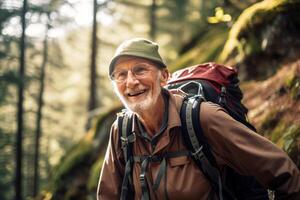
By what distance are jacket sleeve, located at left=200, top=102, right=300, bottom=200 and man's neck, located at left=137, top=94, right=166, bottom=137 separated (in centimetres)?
45

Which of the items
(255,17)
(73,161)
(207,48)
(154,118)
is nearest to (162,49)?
(207,48)

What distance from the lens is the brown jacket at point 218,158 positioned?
277 centimetres

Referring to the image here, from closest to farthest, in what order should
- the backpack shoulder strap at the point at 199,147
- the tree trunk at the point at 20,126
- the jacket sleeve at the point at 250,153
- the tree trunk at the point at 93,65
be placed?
the jacket sleeve at the point at 250,153 < the backpack shoulder strap at the point at 199,147 < the tree trunk at the point at 20,126 < the tree trunk at the point at 93,65

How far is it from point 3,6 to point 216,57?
402 inches

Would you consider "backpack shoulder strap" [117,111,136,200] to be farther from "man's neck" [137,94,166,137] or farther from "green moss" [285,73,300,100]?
"green moss" [285,73,300,100]

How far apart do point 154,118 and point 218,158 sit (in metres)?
0.64

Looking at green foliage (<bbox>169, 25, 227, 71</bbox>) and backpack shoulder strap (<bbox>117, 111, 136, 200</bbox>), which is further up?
green foliage (<bbox>169, 25, 227, 71</bbox>)

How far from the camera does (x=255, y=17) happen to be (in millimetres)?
6859

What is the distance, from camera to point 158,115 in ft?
11.0

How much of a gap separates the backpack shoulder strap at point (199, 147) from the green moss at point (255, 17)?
3946mm

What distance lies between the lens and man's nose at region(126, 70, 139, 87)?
10.5 feet

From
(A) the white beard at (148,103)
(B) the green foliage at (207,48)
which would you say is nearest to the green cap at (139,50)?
(A) the white beard at (148,103)

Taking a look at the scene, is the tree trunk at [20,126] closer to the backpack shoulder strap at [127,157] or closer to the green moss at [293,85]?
the green moss at [293,85]

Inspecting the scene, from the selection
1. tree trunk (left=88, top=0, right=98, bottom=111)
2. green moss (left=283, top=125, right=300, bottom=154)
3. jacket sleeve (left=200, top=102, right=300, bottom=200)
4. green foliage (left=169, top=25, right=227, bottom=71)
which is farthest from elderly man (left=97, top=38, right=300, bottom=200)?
tree trunk (left=88, top=0, right=98, bottom=111)
